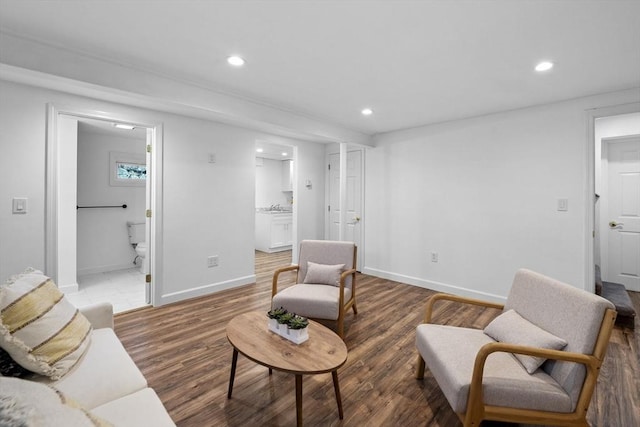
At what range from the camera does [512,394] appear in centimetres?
146

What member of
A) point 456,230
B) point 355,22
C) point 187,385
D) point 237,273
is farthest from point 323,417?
point 456,230

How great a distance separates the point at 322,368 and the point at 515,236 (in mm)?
3134

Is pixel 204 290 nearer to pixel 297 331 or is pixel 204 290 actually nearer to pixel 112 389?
pixel 297 331

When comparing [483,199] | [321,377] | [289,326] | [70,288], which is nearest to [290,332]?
[289,326]

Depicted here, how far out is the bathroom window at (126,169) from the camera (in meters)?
4.87

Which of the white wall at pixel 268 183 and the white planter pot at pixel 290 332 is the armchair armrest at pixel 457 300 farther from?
the white wall at pixel 268 183

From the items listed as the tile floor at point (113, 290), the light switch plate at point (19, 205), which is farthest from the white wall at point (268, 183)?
the light switch plate at point (19, 205)

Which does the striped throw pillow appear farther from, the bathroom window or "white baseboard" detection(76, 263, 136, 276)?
the bathroom window

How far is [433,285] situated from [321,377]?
2.65m

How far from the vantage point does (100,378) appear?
1.38 meters

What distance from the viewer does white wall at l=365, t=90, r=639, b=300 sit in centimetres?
321

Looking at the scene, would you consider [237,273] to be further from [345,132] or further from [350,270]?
[345,132]

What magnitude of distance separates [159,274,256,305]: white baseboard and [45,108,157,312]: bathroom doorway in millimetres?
217

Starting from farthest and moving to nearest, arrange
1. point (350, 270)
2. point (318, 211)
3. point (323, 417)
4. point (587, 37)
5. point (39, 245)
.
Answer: point (318, 211), point (350, 270), point (39, 245), point (587, 37), point (323, 417)
